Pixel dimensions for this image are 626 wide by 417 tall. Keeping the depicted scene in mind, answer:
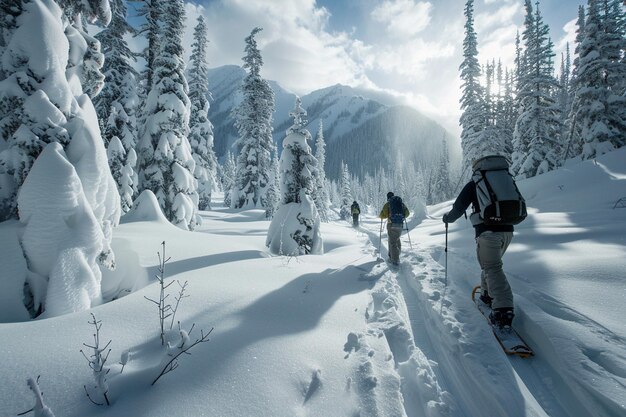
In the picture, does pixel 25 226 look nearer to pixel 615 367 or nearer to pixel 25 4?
pixel 25 4

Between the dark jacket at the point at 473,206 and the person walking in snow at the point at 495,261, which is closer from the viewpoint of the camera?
the person walking in snow at the point at 495,261

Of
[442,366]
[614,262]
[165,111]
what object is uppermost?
[165,111]

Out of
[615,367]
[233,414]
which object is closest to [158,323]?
[233,414]

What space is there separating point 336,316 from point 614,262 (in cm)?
511

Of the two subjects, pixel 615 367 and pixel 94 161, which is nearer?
pixel 615 367

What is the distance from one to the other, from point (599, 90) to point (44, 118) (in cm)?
3056

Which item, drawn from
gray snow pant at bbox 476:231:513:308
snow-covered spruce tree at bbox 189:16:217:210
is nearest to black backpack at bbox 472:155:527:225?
gray snow pant at bbox 476:231:513:308

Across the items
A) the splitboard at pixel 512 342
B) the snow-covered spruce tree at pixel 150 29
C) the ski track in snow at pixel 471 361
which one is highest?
the snow-covered spruce tree at pixel 150 29

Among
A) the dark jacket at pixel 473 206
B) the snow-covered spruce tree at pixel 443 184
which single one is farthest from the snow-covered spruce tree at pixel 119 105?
the snow-covered spruce tree at pixel 443 184

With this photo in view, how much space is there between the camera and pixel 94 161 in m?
4.93

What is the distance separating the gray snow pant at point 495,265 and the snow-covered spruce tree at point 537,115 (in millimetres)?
24428

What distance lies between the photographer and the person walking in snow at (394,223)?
905 cm

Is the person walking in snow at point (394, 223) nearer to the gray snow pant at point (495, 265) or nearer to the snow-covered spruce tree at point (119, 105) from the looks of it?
the gray snow pant at point (495, 265)

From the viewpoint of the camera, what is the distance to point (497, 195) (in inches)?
170
